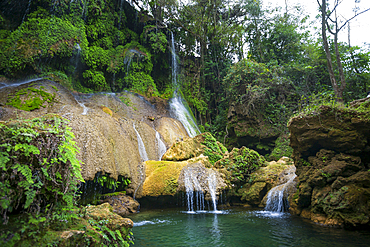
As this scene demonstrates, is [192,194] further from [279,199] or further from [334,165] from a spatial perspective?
[334,165]

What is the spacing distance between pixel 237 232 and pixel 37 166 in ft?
15.8

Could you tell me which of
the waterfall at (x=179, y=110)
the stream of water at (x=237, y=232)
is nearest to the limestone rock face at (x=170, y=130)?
the waterfall at (x=179, y=110)

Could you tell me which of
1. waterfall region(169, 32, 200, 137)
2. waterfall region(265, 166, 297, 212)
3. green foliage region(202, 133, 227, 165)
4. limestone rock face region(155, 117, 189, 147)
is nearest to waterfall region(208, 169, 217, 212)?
waterfall region(265, 166, 297, 212)

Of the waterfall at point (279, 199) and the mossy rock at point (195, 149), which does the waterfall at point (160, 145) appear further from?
the waterfall at point (279, 199)

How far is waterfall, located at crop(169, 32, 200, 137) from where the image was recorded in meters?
17.2

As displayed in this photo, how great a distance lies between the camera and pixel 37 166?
264cm

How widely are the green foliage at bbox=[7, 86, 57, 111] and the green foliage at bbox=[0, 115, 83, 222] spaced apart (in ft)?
30.0

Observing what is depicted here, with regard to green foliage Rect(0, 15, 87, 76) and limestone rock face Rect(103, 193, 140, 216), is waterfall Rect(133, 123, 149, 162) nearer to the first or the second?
limestone rock face Rect(103, 193, 140, 216)

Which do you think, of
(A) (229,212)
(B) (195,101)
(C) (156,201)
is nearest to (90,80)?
(B) (195,101)

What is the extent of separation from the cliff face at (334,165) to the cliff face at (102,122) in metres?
6.26

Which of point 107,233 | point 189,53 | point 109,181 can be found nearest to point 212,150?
point 109,181

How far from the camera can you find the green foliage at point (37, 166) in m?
2.35

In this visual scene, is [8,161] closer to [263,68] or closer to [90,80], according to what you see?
[90,80]

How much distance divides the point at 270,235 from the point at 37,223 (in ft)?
16.1
